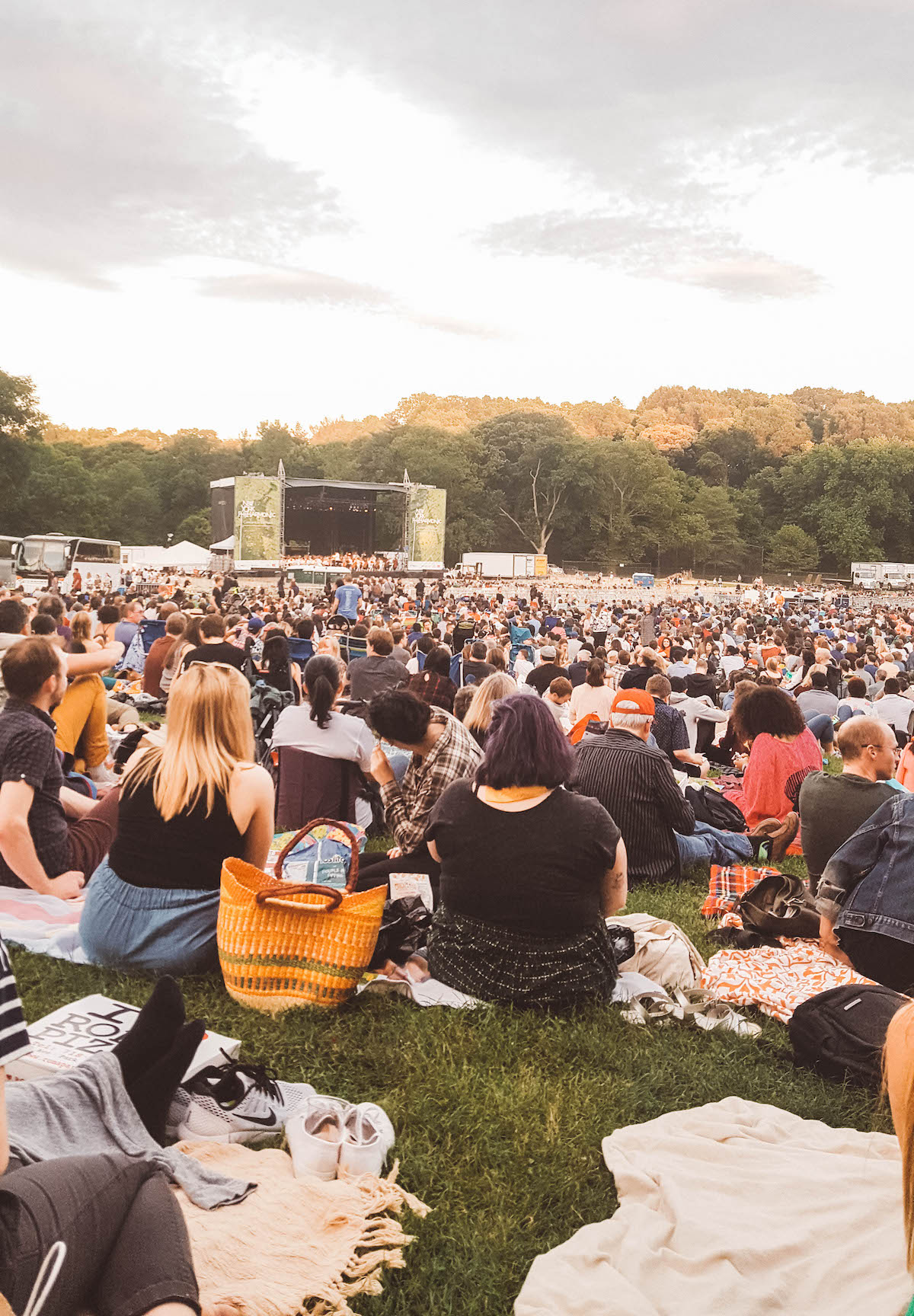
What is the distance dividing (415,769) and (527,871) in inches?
49.4

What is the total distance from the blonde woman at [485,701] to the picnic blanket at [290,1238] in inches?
123

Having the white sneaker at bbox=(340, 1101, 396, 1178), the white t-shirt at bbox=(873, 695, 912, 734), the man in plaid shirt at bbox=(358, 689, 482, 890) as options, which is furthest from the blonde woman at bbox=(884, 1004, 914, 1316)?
the white t-shirt at bbox=(873, 695, 912, 734)

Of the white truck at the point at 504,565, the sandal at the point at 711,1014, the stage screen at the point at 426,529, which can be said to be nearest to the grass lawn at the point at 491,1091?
the sandal at the point at 711,1014

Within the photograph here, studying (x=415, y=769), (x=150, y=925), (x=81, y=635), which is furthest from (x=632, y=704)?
(x=81, y=635)

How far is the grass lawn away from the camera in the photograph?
237 cm

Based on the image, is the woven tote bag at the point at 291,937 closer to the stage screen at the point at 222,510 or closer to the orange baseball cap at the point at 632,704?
the orange baseball cap at the point at 632,704

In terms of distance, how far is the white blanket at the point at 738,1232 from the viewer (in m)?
2.12

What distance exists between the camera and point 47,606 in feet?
33.0

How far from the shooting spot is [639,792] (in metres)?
5.21

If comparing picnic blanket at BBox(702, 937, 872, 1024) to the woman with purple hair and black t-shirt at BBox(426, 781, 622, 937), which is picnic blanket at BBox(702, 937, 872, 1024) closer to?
the woman with purple hair

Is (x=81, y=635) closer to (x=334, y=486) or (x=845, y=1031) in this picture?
(x=845, y=1031)

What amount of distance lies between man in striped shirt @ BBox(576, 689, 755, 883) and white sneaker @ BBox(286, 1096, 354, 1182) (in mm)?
2696

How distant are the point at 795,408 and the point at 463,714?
3309 inches

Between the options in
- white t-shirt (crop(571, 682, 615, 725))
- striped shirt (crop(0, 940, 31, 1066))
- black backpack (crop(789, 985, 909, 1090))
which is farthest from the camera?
white t-shirt (crop(571, 682, 615, 725))
